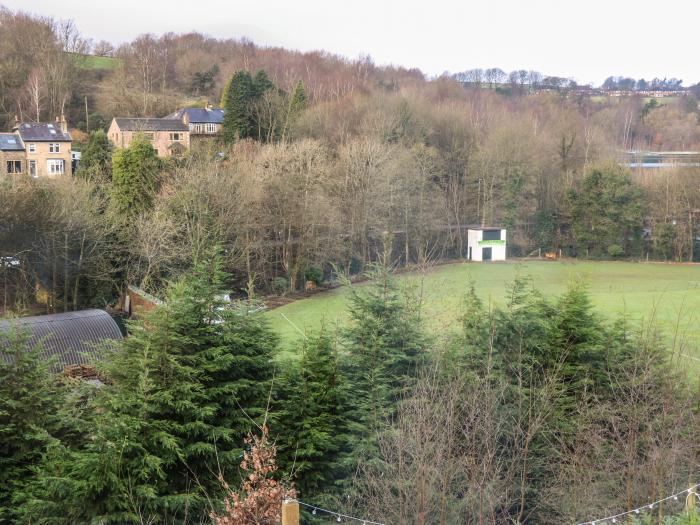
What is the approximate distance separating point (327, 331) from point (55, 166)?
34.0 meters

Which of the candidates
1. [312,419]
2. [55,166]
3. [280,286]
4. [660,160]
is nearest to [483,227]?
[280,286]

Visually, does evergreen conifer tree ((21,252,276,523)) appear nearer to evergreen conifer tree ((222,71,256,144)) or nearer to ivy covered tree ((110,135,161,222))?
ivy covered tree ((110,135,161,222))

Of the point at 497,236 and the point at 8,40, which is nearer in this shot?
the point at 497,236

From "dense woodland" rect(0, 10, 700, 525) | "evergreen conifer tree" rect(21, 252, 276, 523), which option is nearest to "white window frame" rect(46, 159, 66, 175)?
"dense woodland" rect(0, 10, 700, 525)

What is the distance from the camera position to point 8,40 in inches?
2334

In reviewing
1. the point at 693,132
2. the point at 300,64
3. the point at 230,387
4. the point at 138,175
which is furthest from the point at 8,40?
the point at 693,132

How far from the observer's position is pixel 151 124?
43.9m

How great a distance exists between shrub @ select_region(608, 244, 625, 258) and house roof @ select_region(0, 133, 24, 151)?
35.8m

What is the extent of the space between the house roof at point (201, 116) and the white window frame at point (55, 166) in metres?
8.89

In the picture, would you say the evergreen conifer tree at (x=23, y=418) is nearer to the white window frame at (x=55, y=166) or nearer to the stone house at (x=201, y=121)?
the white window frame at (x=55, y=166)

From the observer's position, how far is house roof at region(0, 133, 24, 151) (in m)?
39.5

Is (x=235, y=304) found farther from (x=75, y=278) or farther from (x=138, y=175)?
(x=138, y=175)

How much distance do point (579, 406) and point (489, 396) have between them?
3.05 metres

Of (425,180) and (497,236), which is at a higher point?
(425,180)
